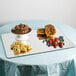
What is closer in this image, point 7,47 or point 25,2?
point 7,47

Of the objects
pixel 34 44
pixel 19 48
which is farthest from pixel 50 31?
pixel 19 48

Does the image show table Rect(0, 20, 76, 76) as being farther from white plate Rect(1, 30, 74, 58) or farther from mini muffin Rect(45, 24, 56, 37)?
mini muffin Rect(45, 24, 56, 37)

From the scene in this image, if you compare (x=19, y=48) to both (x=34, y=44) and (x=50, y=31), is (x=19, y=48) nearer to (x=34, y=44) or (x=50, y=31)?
(x=34, y=44)

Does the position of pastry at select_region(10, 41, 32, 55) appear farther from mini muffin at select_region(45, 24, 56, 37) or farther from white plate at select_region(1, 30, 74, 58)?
mini muffin at select_region(45, 24, 56, 37)

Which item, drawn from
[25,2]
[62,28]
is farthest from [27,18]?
[62,28]

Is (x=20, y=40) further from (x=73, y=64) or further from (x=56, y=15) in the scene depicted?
(x=56, y=15)

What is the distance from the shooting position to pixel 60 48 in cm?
128

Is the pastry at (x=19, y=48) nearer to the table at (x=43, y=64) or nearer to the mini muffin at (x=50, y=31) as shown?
the table at (x=43, y=64)

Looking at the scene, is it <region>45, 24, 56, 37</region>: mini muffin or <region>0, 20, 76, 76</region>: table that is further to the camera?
<region>45, 24, 56, 37</region>: mini muffin

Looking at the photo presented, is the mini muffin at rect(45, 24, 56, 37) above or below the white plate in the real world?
above

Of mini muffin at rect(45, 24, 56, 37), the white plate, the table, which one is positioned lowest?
the table

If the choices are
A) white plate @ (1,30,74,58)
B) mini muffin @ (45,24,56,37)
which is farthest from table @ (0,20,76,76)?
mini muffin @ (45,24,56,37)

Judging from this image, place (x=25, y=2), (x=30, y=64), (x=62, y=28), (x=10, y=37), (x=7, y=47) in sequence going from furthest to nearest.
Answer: (x=25, y=2)
(x=62, y=28)
(x=10, y=37)
(x=7, y=47)
(x=30, y=64)

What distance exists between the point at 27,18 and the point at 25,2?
183 mm
